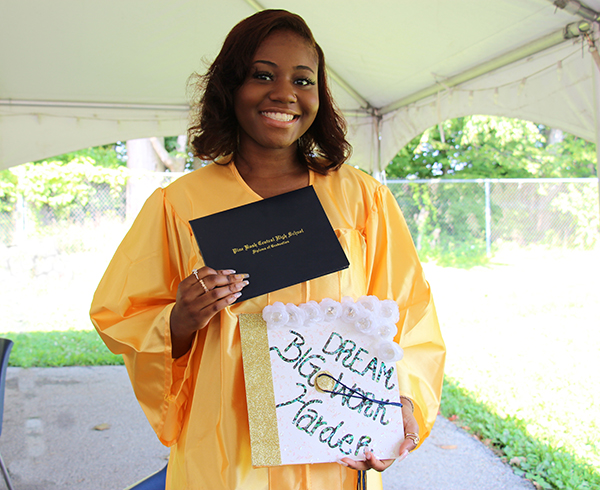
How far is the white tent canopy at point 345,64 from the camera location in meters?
2.80

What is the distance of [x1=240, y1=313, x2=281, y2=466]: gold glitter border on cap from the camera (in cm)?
104

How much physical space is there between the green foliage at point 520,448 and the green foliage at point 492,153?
10970mm

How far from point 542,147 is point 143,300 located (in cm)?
1704

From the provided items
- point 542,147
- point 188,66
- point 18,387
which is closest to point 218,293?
point 188,66

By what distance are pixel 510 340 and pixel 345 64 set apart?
13.8 feet

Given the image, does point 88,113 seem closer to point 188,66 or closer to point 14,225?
point 188,66

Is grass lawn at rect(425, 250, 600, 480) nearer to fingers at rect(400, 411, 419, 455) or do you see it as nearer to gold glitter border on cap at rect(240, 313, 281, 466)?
fingers at rect(400, 411, 419, 455)

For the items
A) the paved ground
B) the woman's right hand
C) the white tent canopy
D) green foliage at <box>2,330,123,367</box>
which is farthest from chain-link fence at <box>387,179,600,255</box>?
the woman's right hand

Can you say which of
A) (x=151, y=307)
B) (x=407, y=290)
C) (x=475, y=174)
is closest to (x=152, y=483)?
(x=151, y=307)

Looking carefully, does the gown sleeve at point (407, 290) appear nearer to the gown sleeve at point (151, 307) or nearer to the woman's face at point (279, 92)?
the woman's face at point (279, 92)

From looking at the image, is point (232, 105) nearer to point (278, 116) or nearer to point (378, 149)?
point (278, 116)

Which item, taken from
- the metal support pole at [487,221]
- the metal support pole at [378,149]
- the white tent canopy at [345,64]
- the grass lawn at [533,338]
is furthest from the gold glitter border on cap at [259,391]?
the metal support pole at [487,221]

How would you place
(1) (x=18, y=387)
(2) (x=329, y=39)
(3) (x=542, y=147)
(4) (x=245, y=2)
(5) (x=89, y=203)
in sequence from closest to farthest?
(4) (x=245, y=2)
(2) (x=329, y=39)
(1) (x=18, y=387)
(5) (x=89, y=203)
(3) (x=542, y=147)

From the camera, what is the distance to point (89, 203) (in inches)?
362
